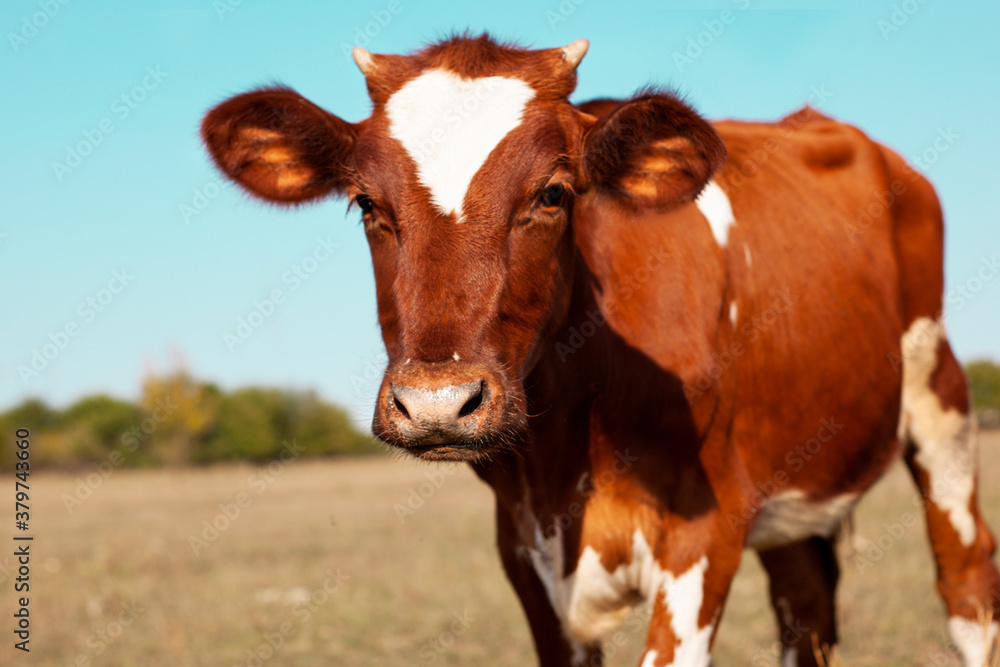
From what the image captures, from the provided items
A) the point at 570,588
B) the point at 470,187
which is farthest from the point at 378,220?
the point at 570,588

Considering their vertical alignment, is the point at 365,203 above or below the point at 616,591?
above

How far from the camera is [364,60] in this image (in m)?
3.61

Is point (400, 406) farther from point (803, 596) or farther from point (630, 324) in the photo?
point (803, 596)

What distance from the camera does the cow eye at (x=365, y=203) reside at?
10.8 ft

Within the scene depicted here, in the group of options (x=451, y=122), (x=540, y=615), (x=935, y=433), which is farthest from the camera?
(x=935, y=433)

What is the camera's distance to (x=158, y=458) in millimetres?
44312

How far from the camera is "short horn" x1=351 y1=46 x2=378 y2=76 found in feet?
11.8

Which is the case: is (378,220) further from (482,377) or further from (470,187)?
(482,377)

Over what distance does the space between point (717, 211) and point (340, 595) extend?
24.3ft

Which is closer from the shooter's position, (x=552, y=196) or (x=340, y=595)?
(x=552, y=196)

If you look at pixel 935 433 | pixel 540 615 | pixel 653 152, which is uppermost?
pixel 653 152
